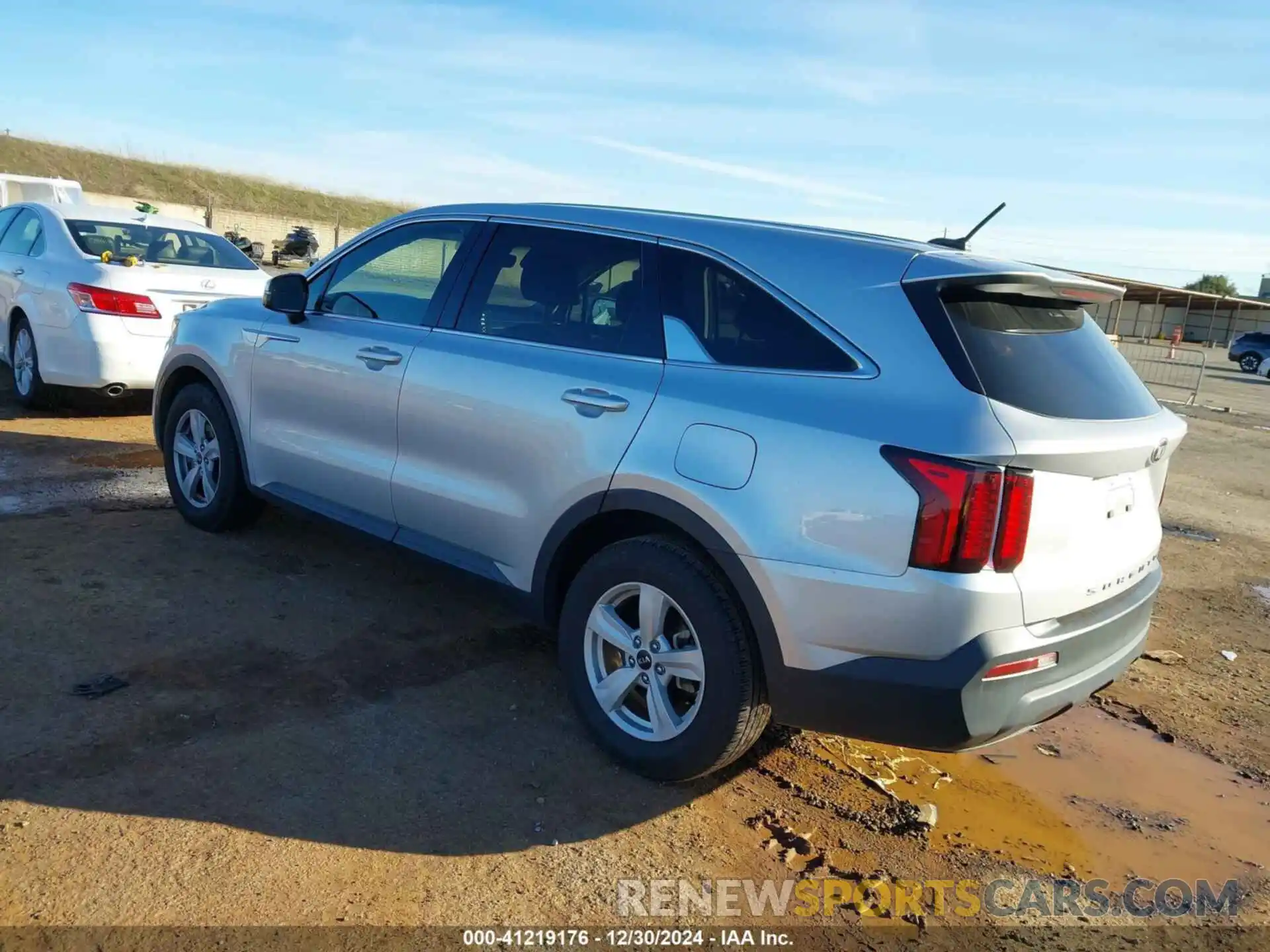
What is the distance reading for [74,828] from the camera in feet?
9.23

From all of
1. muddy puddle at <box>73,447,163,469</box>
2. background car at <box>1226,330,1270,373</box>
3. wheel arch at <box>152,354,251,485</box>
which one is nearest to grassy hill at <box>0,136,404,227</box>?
background car at <box>1226,330,1270,373</box>

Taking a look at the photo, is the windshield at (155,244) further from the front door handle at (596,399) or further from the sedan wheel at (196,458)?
the front door handle at (596,399)

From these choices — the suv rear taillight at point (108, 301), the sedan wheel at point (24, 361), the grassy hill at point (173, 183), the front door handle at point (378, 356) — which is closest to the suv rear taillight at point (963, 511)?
the front door handle at point (378, 356)

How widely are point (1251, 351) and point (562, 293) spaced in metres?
37.2

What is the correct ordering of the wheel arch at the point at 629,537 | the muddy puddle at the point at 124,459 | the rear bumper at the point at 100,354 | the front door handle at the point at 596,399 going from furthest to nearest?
1. the rear bumper at the point at 100,354
2. the muddy puddle at the point at 124,459
3. the front door handle at the point at 596,399
4. the wheel arch at the point at 629,537

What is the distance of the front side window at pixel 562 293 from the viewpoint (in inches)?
139

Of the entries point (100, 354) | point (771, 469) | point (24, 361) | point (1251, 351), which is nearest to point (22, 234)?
point (24, 361)

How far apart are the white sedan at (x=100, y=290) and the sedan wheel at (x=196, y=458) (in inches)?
82.5

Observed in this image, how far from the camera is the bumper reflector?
2.70m

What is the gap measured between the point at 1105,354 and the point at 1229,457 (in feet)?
34.0

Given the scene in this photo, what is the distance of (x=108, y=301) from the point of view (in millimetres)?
7348

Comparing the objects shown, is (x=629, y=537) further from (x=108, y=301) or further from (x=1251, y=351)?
(x=1251, y=351)

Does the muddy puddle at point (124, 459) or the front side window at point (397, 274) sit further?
the muddy puddle at point (124, 459)

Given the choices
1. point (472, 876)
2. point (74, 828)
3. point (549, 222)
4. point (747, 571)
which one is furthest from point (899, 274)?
point (74, 828)
